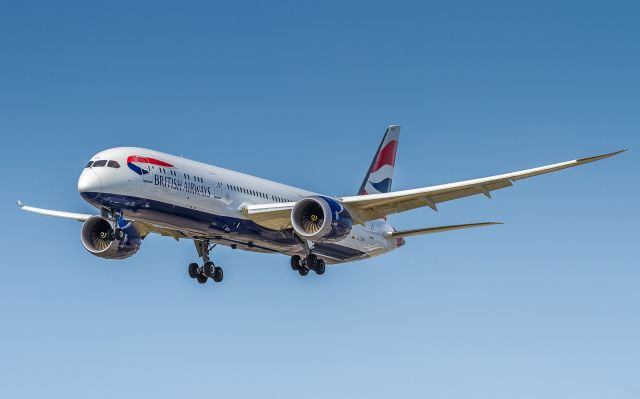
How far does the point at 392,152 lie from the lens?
188 feet

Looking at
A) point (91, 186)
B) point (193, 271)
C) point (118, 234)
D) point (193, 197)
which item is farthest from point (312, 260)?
point (91, 186)

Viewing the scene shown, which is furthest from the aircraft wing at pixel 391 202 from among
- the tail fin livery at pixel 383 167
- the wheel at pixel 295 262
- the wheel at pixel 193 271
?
the tail fin livery at pixel 383 167

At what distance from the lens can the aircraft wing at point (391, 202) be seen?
41812 mm

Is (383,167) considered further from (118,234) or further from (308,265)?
(118,234)

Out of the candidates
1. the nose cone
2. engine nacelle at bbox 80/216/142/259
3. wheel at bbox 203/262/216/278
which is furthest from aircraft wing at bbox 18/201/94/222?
the nose cone

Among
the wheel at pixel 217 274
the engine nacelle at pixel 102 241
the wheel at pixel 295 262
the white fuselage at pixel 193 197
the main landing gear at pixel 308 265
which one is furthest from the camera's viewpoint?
the wheel at pixel 295 262

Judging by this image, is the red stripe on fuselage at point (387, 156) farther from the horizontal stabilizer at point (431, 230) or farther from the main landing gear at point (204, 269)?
the main landing gear at point (204, 269)

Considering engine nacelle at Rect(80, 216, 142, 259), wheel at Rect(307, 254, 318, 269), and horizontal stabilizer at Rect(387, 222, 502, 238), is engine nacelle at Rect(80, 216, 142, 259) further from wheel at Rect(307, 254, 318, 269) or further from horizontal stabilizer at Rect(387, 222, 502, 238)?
horizontal stabilizer at Rect(387, 222, 502, 238)

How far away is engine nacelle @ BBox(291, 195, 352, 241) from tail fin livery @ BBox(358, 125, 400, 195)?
1053 cm

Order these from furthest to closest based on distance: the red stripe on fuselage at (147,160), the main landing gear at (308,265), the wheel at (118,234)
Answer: the main landing gear at (308,265)
the wheel at (118,234)
the red stripe on fuselage at (147,160)

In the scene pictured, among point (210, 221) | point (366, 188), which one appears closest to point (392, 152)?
point (366, 188)

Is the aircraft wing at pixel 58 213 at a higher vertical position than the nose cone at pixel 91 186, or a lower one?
higher

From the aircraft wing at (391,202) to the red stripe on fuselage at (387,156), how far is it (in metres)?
9.87

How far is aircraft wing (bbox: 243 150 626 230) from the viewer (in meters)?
41.8
